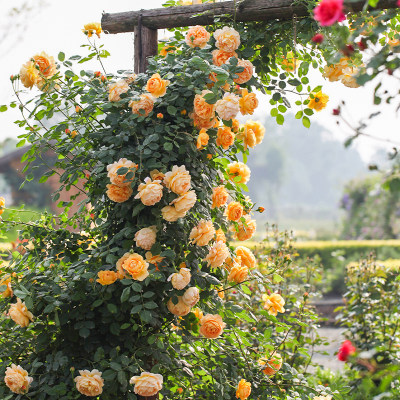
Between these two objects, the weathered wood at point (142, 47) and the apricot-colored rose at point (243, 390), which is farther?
the weathered wood at point (142, 47)

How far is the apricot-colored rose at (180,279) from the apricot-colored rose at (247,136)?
0.66m

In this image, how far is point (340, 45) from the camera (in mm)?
1306

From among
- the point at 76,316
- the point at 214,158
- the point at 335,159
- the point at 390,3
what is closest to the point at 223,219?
the point at 214,158

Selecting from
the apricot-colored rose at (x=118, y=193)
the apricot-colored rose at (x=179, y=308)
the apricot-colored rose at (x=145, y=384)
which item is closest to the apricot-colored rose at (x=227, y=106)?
the apricot-colored rose at (x=118, y=193)

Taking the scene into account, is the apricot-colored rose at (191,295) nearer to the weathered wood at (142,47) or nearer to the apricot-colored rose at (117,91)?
the apricot-colored rose at (117,91)

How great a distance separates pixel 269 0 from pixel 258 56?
0.77 ft

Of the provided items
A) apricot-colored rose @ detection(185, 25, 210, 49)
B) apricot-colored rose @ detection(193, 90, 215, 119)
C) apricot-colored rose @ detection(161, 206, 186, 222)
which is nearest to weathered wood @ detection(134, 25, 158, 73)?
apricot-colored rose @ detection(185, 25, 210, 49)

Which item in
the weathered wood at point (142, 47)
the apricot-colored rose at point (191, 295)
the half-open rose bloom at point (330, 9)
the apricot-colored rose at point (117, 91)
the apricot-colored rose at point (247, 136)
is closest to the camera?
the half-open rose bloom at point (330, 9)

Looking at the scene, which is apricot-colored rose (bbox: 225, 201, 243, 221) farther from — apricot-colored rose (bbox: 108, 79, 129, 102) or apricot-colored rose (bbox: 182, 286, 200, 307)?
apricot-colored rose (bbox: 108, 79, 129, 102)

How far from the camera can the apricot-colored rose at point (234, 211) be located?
208cm

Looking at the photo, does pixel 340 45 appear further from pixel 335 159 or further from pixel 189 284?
pixel 335 159

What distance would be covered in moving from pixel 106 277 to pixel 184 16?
1.32 meters

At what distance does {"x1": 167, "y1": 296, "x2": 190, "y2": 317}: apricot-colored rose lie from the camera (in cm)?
188

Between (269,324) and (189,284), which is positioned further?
(269,324)
